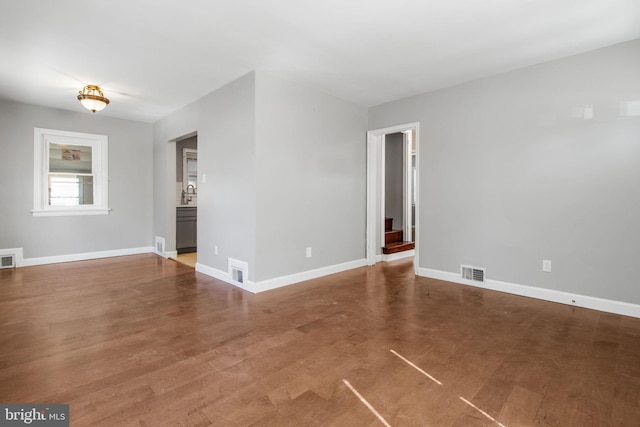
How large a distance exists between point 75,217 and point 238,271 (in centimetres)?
372

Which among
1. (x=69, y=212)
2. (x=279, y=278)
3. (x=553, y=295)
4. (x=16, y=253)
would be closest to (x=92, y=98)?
(x=69, y=212)

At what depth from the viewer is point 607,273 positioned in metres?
3.07

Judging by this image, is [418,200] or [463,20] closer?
[463,20]

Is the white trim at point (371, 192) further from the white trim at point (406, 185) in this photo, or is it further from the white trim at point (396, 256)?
the white trim at point (406, 185)

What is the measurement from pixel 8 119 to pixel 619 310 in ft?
27.1

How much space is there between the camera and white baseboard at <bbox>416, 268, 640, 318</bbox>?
298 cm

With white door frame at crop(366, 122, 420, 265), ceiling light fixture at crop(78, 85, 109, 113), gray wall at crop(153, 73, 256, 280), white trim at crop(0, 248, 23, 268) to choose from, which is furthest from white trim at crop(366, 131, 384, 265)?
white trim at crop(0, 248, 23, 268)

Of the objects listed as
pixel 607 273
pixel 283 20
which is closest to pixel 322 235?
pixel 283 20

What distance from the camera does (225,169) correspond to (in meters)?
4.14

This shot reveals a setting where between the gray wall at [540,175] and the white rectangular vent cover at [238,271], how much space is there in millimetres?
2427

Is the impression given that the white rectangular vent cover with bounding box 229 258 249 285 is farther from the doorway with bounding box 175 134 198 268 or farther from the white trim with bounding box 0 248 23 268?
the white trim with bounding box 0 248 23 268

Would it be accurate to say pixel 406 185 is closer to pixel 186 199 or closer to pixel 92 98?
pixel 186 199

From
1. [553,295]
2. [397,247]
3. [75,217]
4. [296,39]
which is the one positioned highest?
[296,39]

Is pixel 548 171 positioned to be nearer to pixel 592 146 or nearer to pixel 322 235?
pixel 592 146
